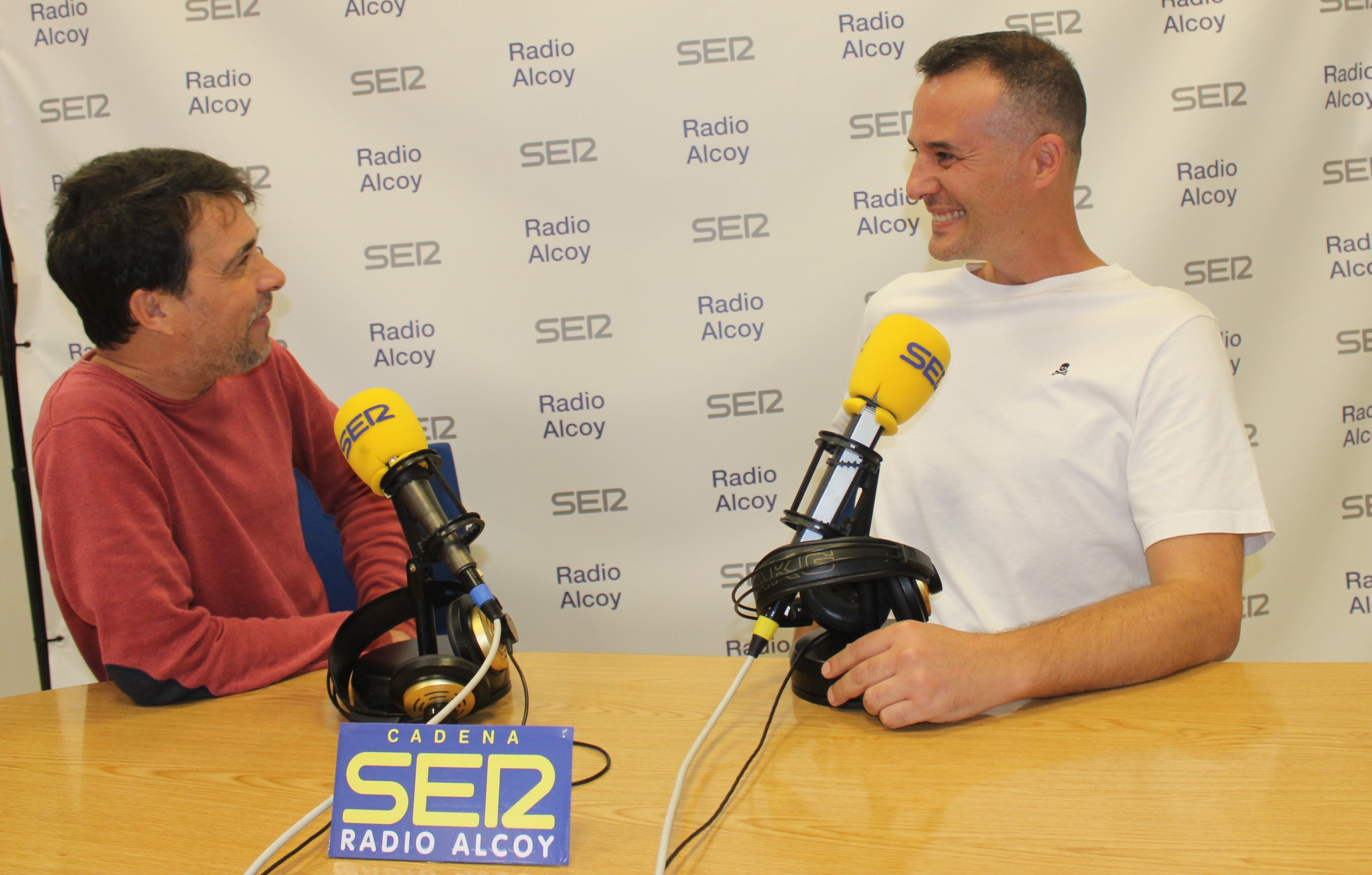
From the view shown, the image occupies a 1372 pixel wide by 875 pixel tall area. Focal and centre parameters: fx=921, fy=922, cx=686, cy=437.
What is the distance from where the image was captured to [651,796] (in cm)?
99

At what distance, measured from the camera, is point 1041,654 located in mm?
1135

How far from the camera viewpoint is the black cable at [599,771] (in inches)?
40.6

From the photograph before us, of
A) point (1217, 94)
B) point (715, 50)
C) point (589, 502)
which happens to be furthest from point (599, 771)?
point (1217, 94)

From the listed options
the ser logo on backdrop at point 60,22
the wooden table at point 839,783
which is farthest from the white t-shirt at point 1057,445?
the ser logo on backdrop at point 60,22

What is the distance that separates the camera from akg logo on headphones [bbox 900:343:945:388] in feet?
3.67

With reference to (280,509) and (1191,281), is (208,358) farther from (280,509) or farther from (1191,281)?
(1191,281)

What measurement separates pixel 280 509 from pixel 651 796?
4.05 ft

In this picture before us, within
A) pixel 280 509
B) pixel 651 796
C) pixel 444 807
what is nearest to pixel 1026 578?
pixel 651 796

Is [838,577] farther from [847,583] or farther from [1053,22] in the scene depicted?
[1053,22]

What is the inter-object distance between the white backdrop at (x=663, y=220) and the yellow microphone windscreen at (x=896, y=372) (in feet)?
4.75

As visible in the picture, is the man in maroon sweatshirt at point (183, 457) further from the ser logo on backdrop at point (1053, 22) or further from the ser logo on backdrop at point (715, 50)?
the ser logo on backdrop at point (1053, 22)

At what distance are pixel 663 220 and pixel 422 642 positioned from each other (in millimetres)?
1661

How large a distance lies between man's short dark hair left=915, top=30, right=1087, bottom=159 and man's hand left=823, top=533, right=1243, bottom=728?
92cm

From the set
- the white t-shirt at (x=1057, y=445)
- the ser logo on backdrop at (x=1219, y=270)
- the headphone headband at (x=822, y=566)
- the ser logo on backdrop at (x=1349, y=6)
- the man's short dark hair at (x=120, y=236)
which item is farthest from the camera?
the ser logo on backdrop at (x=1219, y=270)
